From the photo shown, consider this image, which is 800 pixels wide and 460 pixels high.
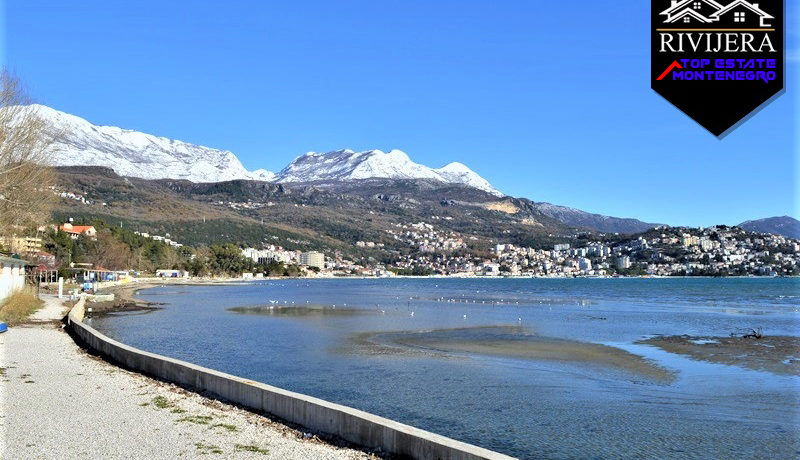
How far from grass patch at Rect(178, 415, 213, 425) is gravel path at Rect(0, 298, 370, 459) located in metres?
0.02

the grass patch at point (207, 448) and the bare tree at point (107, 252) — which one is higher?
the bare tree at point (107, 252)

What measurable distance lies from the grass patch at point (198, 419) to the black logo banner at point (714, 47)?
835cm

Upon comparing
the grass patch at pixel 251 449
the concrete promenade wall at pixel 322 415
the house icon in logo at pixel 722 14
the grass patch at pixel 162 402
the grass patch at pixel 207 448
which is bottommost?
the grass patch at pixel 162 402

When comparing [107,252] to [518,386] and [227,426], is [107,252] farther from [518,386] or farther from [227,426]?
[227,426]

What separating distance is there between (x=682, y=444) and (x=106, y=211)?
203 meters

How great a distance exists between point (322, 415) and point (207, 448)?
185 centimetres

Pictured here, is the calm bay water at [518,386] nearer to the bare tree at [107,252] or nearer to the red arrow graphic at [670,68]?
the red arrow graphic at [670,68]

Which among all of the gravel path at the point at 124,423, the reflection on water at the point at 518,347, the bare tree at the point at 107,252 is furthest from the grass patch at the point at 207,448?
the bare tree at the point at 107,252

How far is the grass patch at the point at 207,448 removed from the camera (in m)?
9.08

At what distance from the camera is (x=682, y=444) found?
12125mm

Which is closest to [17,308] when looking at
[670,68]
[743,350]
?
[670,68]

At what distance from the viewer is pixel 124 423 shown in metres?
10.5

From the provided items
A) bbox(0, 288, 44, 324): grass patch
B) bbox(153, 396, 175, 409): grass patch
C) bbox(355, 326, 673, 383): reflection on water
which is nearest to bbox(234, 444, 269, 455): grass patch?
bbox(153, 396, 175, 409): grass patch

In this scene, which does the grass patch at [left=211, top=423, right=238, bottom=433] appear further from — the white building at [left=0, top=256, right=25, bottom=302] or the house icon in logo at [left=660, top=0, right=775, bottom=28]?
the white building at [left=0, top=256, right=25, bottom=302]
